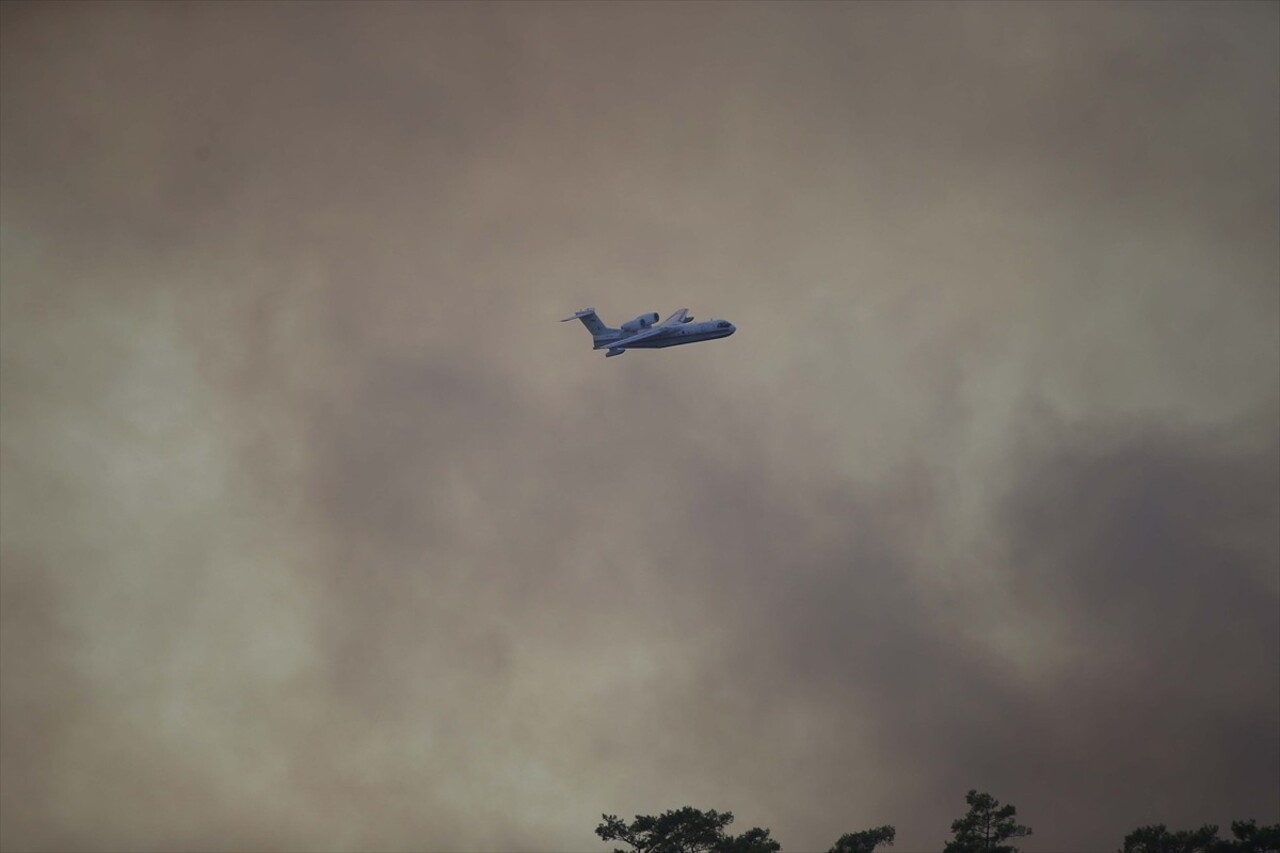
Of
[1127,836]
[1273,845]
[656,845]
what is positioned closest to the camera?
[1273,845]

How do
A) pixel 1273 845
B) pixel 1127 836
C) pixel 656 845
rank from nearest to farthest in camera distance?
pixel 1273 845 → pixel 1127 836 → pixel 656 845

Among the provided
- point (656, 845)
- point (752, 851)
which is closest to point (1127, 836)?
point (752, 851)

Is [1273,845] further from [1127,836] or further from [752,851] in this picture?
[752,851]

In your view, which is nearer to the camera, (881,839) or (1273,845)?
(1273,845)

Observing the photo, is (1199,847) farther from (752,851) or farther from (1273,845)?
(752,851)

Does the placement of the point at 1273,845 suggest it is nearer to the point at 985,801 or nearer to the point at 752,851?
the point at 985,801

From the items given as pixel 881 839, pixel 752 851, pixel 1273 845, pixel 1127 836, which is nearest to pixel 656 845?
pixel 752 851

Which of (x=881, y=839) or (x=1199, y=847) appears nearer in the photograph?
(x=1199, y=847)
